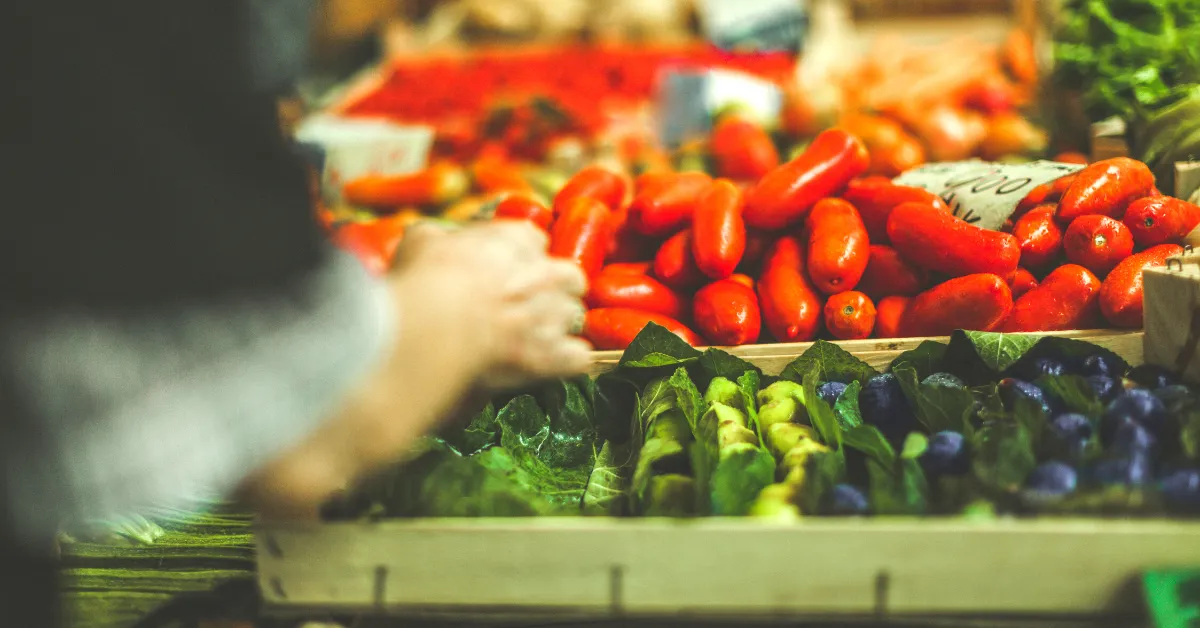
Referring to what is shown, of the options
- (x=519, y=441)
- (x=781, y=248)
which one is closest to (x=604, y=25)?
(x=781, y=248)

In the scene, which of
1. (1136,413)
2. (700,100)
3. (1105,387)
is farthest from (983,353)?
(700,100)

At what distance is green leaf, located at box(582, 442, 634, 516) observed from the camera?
1406 millimetres

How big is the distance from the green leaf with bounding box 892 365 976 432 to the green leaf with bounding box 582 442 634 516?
19.2 inches

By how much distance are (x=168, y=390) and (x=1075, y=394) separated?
50.1 inches

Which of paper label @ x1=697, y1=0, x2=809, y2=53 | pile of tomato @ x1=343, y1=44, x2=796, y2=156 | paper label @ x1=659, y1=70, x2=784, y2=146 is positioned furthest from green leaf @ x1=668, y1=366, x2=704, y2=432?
paper label @ x1=697, y1=0, x2=809, y2=53

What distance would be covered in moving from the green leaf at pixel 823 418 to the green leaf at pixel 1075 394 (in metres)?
0.35

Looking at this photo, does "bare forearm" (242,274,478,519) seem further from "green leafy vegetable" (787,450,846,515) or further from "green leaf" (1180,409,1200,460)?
"green leaf" (1180,409,1200,460)

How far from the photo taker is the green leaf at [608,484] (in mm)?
1406

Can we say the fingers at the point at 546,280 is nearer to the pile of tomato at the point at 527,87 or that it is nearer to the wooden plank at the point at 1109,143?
the wooden plank at the point at 1109,143

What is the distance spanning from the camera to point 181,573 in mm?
1469

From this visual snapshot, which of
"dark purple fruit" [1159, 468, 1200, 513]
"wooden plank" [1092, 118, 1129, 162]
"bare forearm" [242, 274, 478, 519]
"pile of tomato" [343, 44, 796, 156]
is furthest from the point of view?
"pile of tomato" [343, 44, 796, 156]

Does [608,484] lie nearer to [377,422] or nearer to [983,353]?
[377,422]

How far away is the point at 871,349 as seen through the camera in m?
1.72

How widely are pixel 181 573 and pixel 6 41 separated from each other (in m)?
0.95
